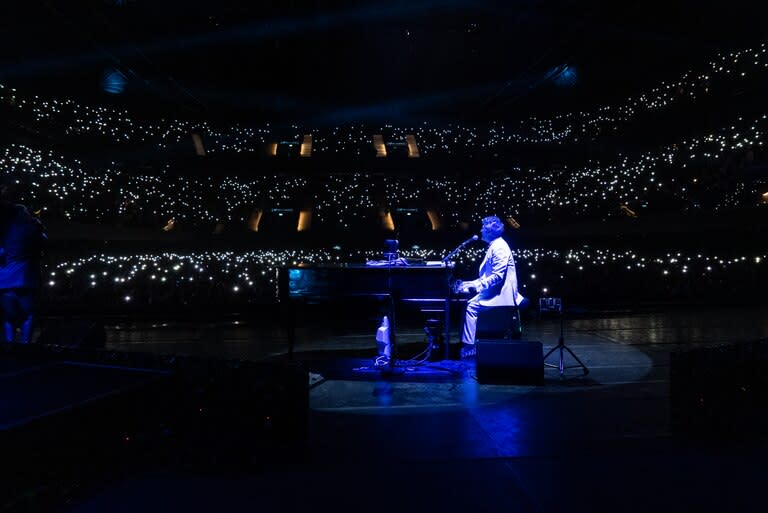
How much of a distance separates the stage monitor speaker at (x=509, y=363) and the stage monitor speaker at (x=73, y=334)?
3.80 meters

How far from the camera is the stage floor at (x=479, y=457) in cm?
191

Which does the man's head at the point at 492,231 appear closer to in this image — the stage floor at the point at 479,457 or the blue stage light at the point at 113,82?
the stage floor at the point at 479,457

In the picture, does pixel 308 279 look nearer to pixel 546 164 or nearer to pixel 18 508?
pixel 18 508

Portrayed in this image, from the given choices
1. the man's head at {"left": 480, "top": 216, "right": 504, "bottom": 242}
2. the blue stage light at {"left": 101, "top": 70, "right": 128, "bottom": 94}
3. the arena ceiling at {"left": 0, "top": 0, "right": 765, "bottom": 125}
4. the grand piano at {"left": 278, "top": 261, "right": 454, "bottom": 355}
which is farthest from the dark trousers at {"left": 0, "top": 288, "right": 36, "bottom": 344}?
the blue stage light at {"left": 101, "top": 70, "right": 128, "bottom": 94}

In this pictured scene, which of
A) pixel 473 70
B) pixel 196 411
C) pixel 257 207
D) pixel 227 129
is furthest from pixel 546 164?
pixel 196 411

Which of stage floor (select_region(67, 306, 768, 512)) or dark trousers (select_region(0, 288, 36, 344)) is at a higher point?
dark trousers (select_region(0, 288, 36, 344))

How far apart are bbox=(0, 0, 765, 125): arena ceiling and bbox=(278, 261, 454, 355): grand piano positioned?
5637 millimetres

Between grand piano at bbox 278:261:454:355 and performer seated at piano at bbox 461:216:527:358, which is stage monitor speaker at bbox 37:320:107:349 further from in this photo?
performer seated at piano at bbox 461:216:527:358

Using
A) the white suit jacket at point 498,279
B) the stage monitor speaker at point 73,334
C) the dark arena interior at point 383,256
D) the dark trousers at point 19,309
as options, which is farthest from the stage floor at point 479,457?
the dark trousers at point 19,309

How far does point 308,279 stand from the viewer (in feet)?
14.3

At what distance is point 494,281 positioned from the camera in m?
4.46

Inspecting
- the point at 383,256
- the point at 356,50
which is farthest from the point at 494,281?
the point at 356,50

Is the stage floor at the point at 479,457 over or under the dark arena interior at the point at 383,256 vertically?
under

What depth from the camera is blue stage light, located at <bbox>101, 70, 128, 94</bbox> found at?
10852 millimetres
